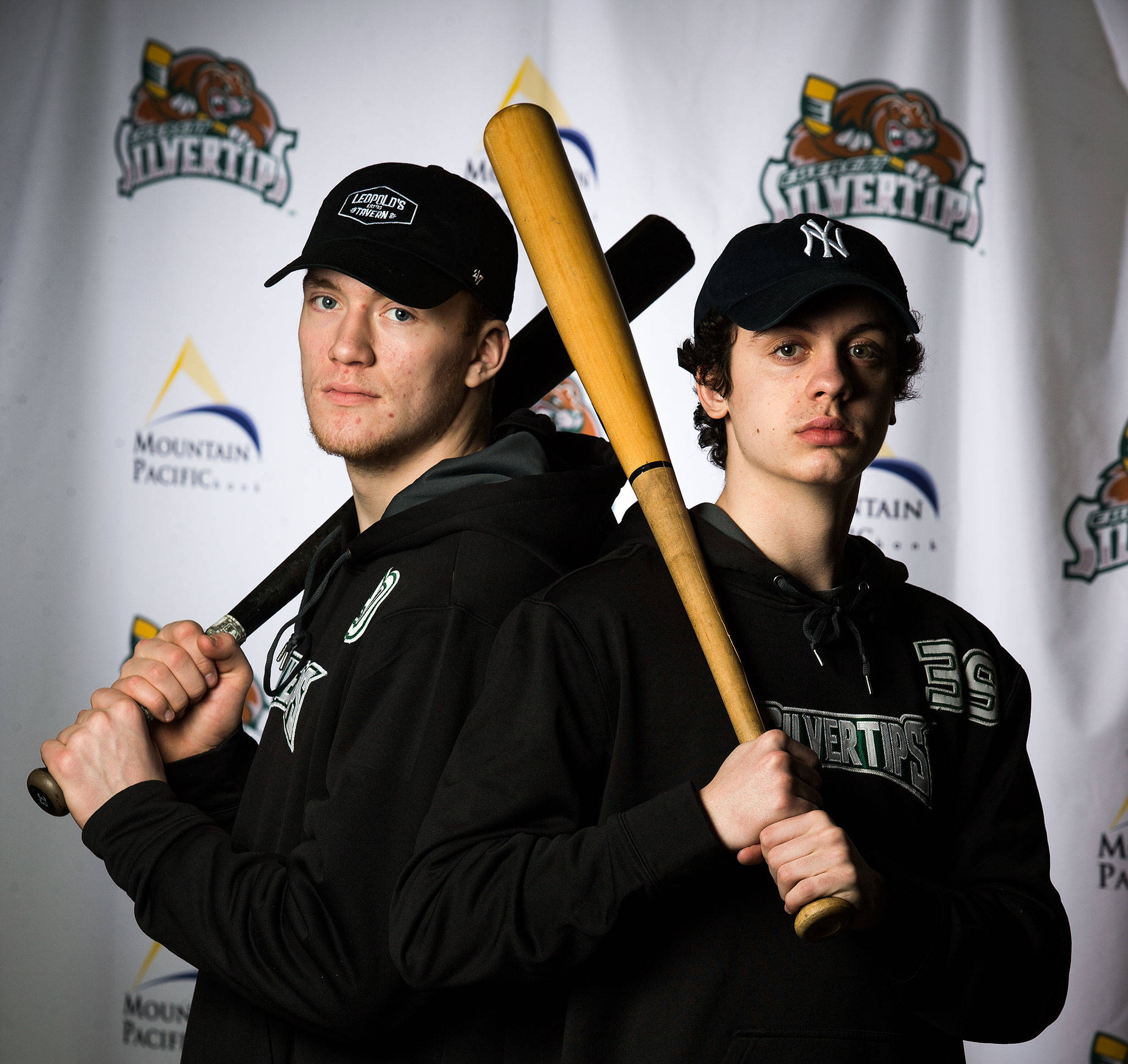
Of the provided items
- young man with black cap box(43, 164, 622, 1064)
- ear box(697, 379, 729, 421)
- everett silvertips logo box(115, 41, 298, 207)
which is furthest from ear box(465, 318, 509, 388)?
everett silvertips logo box(115, 41, 298, 207)

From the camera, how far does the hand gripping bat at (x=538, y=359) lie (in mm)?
1363

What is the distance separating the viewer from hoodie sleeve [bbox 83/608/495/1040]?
96 cm

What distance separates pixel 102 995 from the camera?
2.50m

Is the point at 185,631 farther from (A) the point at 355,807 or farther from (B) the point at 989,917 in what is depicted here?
(B) the point at 989,917

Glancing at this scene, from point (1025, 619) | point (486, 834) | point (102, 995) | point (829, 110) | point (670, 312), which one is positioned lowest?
point (102, 995)

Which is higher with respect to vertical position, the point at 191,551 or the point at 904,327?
the point at 904,327

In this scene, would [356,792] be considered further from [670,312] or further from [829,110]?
[829,110]

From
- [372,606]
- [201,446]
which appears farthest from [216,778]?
[201,446]

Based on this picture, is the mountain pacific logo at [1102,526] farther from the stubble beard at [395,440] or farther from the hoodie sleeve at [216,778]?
the hoodie sleeve at [216,778]

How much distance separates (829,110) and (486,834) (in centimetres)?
207

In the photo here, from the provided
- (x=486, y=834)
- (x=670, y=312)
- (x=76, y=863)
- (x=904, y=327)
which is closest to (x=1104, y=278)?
(x=670, y=312)

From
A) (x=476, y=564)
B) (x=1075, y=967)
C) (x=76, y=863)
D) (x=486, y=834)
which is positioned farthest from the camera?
(x=76, y=863)

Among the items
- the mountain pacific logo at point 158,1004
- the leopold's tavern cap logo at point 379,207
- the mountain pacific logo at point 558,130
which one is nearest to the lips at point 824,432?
the leopold's tavern cap logo at point 379,207

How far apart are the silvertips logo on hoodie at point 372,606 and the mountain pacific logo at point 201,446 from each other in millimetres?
1514
